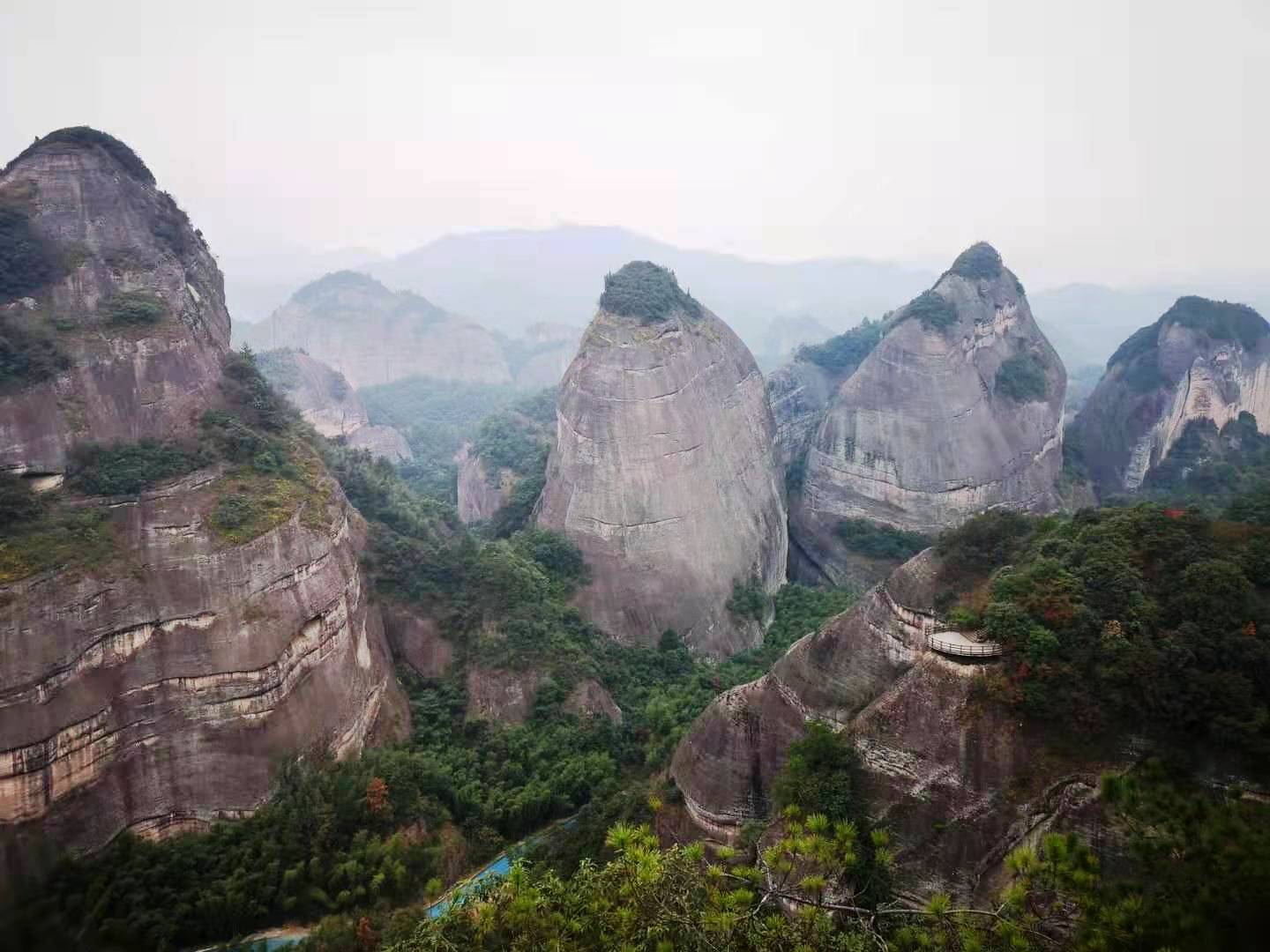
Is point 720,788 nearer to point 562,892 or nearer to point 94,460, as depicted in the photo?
point 562,892

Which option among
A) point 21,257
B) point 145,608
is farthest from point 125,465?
point 21,257

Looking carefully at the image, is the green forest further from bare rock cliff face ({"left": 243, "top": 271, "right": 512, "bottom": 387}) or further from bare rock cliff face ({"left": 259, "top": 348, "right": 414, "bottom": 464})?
bare rock cliff face ({"left": 243, "top": 271, "right": 512, "bottom": 387})

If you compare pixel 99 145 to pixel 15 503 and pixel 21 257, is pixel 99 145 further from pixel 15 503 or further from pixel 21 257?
pixel 15 503

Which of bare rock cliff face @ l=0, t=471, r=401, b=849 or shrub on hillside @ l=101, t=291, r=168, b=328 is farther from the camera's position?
shrub on hillside @ l=101, t=291, r=168, b=328

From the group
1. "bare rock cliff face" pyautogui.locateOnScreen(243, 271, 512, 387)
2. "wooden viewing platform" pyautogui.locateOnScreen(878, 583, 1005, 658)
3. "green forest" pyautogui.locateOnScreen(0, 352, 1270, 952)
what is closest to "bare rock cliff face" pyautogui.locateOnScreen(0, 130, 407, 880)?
"green forest" pyautogui.locateOnScreen(0, 352, 1270, 952)

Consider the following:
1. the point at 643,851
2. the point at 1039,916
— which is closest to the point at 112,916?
the point at 643,851

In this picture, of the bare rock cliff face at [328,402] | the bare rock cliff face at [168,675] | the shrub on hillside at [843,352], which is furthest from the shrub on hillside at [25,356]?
the shrub on hillside at [843,352]
